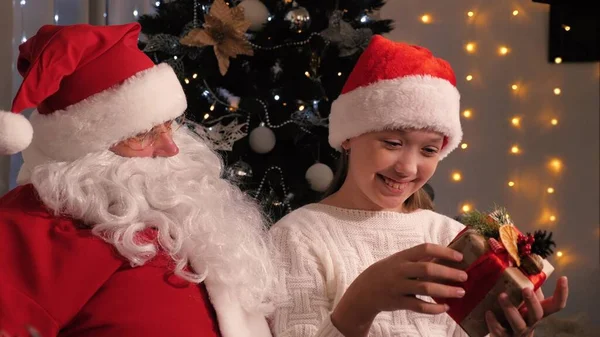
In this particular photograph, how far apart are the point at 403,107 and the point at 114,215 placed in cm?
76

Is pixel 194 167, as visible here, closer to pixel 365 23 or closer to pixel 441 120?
pixel 441 120

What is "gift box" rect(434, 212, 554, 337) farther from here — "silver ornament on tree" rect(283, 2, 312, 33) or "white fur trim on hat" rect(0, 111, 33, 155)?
"silver ornament on tree" rect(283, 2, 312, 33)

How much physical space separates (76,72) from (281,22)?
1.57 meters

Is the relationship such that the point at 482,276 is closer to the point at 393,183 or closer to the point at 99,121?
the point at 393,183

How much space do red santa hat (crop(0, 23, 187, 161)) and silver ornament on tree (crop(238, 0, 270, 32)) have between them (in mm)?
1392

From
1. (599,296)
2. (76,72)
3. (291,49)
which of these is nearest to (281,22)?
(291,49)

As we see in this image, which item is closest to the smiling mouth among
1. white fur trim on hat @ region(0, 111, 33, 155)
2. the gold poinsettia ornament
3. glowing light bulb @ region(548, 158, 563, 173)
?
white fur trim on hat @ region(0, 111, 33, 155)

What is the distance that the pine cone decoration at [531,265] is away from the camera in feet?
4.58

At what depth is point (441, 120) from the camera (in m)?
1.91

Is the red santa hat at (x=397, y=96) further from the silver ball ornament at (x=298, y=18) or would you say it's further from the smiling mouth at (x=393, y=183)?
the silver ball ornament at (x=298, y=18)

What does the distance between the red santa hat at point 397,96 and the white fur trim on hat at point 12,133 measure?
849 mm

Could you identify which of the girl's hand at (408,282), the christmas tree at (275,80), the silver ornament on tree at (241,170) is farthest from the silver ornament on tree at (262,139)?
the girl's hand at (408,282)

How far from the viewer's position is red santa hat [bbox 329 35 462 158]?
6.17 ft

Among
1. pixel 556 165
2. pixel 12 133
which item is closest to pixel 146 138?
pixel 12 133
